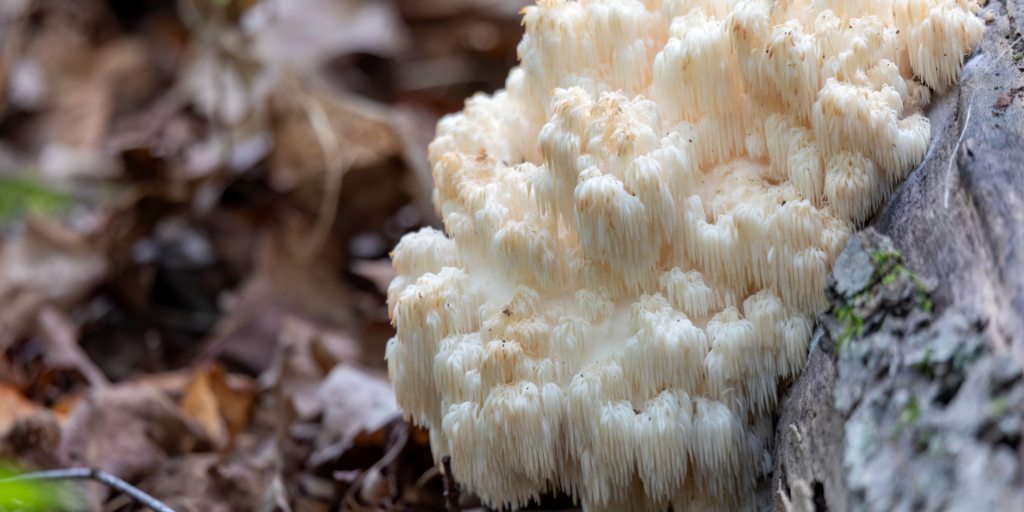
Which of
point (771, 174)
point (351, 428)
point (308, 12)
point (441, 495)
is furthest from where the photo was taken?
point (308, 12)

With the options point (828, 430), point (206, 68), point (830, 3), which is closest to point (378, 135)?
point (206, 68)

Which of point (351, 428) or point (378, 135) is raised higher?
point (378, 135)

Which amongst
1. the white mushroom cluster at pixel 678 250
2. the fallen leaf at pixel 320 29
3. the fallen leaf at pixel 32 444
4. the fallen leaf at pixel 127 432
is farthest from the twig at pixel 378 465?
the fallen leaf at pixel 320 29

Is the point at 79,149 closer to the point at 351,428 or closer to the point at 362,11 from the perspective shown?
the point at 362,11

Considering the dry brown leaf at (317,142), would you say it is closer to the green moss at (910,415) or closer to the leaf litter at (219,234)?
the leaf litter at (219,234)

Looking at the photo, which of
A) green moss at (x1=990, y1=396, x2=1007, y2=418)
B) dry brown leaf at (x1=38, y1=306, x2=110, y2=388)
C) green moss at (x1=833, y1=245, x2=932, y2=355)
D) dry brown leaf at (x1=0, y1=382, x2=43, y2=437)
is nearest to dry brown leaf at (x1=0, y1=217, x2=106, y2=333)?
dry brown leaf at (x1=38, y1=306, x2=110, y2=388)

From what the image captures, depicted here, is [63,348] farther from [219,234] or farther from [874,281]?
[874,281]

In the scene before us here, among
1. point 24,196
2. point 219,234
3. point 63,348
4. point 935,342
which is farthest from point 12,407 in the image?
point 935,342

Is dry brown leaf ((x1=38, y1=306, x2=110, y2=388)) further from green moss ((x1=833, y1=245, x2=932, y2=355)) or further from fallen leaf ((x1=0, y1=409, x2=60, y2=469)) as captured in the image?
green moss ((x1=833, y1=245, x2=932, y2=355))
